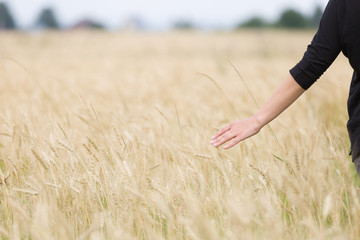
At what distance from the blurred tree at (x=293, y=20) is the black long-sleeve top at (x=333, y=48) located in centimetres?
4278

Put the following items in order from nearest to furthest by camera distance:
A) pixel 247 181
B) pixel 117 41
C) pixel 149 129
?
pixel 247 181
pixel 149 129
pixel 117 41

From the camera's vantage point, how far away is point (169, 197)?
1301 mm

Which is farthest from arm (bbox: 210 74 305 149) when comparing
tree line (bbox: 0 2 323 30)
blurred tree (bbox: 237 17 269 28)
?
blurred tree (bbox: 237 17 269 28)

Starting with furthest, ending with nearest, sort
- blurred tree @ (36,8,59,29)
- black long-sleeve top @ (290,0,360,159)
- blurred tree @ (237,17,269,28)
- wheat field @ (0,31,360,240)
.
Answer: blurred tree @ (36,8,59,29)
blurred tree @ (237,17,269,28)
black long-sleeve top @ (290,0,360,159)
wheat field @ (0,31,360,240)

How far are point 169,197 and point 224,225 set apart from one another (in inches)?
8.8

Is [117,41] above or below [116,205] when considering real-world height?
below

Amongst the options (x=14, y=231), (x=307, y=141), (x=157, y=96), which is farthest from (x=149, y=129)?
(x=157, y=96)

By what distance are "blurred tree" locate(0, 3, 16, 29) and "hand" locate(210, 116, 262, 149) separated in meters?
55.7

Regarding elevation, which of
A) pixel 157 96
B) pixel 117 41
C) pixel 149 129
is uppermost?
pixel 149 129

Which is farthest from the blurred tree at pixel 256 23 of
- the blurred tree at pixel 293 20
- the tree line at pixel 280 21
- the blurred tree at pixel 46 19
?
the blurred tree at pixel 46 19

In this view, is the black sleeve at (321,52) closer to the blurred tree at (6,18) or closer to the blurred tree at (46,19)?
the blurred tree at (6,18)

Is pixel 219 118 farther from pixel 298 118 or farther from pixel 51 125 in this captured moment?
pixel 51 125

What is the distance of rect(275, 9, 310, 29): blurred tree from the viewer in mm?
41875

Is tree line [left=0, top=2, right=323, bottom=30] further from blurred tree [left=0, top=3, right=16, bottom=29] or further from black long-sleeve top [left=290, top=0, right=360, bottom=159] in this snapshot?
black long-sleeve top [left=290, top=0, right=360, bottom=159]
